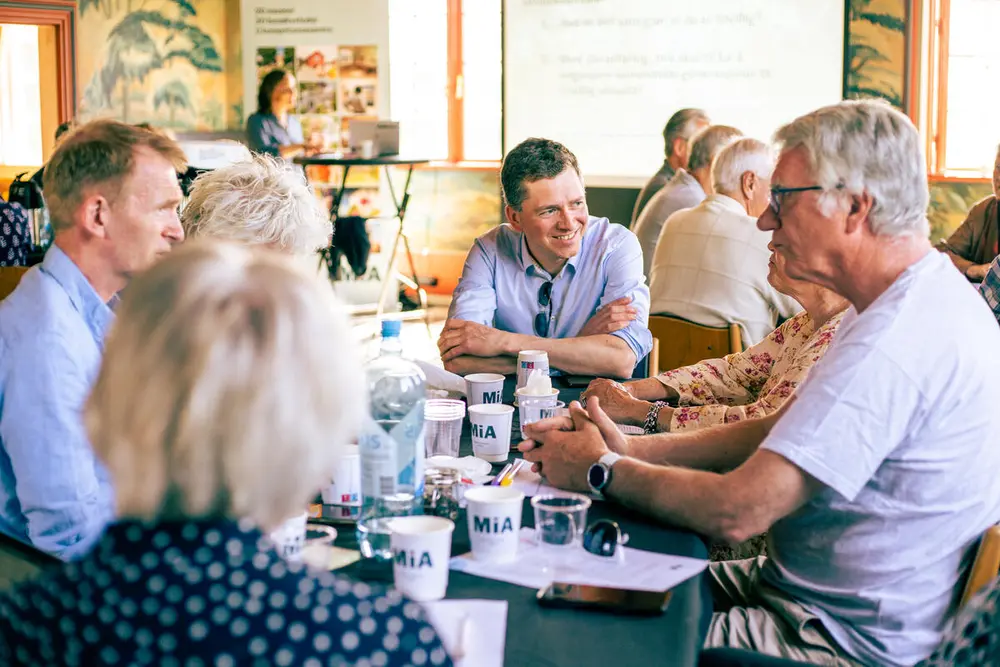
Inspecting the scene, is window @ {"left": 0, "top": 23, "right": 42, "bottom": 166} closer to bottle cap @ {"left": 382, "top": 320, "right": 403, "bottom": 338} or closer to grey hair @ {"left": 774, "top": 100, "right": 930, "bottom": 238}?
bottle cap @ {"left": 382, "top": 320, "right": 403, "bottom": 338}

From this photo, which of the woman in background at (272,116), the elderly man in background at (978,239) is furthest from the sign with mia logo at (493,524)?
the woman in background at (272,116)

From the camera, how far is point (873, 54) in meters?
6.87

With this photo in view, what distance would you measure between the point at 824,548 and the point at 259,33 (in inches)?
344

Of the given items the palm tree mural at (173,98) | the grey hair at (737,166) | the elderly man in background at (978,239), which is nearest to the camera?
the grey hair at (737,166)

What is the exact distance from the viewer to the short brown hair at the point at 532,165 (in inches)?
126

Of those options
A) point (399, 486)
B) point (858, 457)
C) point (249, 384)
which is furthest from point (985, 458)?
point (249, 384)

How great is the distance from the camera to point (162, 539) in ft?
2.97

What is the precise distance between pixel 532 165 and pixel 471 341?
22.9 inches

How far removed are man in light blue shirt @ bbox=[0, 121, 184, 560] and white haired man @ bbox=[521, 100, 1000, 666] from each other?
833mm

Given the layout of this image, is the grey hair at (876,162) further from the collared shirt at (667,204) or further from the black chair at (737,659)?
the collared shirt at (667,204)

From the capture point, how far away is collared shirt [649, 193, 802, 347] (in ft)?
12.8

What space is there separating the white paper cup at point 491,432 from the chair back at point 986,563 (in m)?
0.85

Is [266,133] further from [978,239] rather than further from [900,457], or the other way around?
[900,457]

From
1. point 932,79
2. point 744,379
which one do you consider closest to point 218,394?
point 744,379
